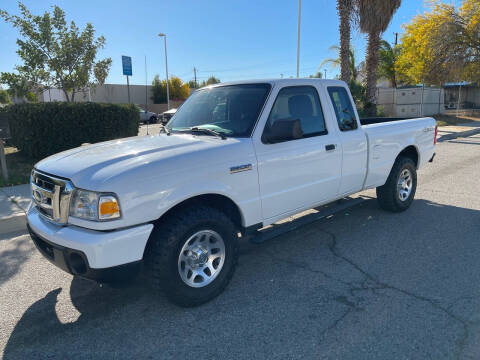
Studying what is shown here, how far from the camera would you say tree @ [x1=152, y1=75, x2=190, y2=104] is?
153 feet

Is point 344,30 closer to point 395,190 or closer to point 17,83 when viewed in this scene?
point 395,190

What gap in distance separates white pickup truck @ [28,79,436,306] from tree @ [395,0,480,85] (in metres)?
22.9

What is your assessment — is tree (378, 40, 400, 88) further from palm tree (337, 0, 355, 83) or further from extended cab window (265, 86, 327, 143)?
extended cab window (265, 86, 327, 143)

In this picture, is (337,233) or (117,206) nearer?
(117,206)

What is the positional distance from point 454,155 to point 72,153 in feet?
36.8

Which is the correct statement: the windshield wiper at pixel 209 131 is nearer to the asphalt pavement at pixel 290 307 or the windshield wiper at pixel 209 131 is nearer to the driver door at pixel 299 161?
the driver door at pixel 299 161

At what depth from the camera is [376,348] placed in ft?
8.98

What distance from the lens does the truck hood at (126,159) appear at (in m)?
2.94

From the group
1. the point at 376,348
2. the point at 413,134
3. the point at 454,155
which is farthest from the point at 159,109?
the point at 376,348

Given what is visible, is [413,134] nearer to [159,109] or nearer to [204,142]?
[204,142]

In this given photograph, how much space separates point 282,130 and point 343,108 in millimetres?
1560

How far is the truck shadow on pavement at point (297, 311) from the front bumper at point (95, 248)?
23.7 inches

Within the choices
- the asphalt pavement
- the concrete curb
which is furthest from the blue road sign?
the concrete curb

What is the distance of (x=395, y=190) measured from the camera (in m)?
5.65
